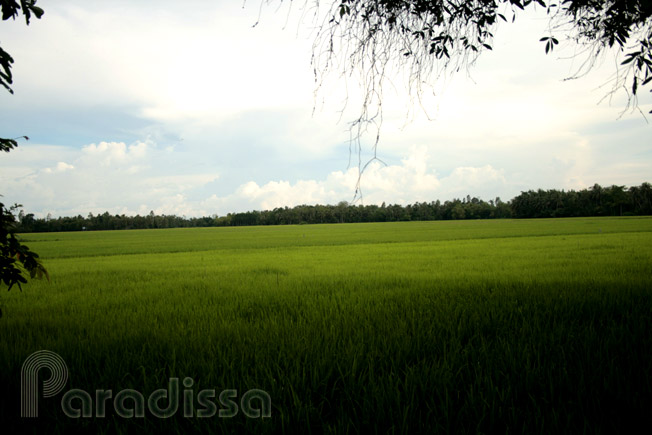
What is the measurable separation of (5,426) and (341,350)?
90.7 inches

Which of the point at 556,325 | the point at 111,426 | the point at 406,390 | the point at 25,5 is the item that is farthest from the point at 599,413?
the point at 25,5

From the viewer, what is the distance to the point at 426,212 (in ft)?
505

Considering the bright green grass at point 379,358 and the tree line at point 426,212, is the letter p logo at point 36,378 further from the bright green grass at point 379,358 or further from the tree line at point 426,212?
the tree line at point 426,212

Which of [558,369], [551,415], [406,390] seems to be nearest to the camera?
[551,415]

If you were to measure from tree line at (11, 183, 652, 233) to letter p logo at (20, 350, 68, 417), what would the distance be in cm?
11938

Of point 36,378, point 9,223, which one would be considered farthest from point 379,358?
point 9,223

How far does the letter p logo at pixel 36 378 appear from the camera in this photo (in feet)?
7.34

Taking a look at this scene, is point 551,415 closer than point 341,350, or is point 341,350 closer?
point 551,415

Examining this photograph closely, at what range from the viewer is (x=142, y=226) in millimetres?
160125

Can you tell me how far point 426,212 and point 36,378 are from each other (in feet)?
523

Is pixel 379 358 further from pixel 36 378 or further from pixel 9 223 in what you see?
pixel 9 223

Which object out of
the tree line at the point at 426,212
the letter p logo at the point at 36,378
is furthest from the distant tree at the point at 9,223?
the tree line at the point at 426,212

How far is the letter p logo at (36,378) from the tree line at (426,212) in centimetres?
11938

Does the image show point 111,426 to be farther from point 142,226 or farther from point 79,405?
point 142,226
